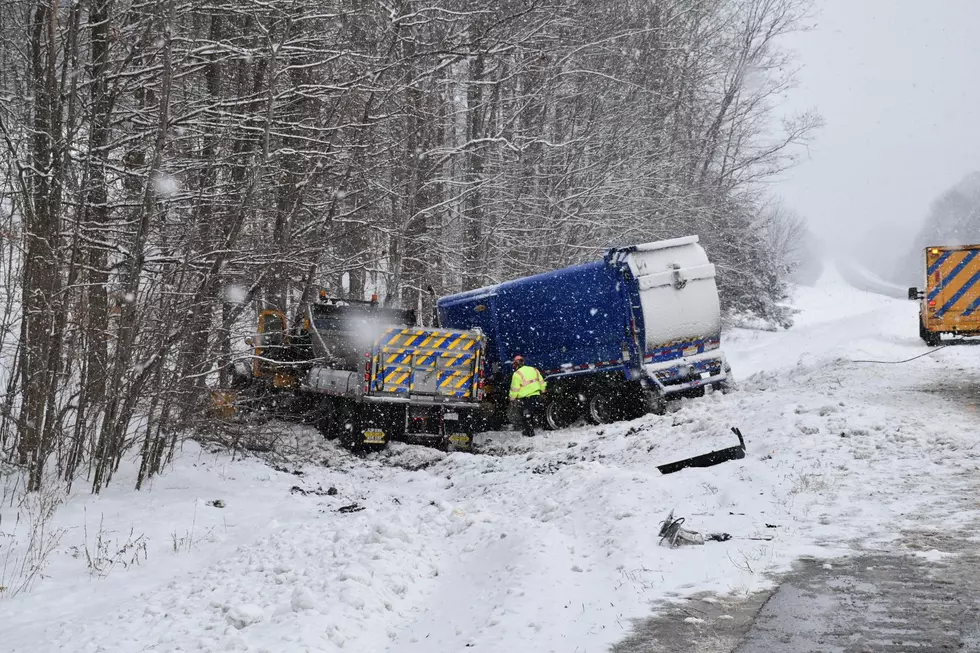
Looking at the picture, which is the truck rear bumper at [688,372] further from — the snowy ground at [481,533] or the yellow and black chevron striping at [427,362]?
the yellow and black chevron striping at [427,362]

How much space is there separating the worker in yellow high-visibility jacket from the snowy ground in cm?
319

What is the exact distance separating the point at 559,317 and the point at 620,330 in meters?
1.56

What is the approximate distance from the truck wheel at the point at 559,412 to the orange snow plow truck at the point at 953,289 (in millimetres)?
9055

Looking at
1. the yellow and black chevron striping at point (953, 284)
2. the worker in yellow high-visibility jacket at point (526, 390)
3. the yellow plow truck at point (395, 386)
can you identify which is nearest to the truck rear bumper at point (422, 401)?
the yellow plow truck at point (395, 386)

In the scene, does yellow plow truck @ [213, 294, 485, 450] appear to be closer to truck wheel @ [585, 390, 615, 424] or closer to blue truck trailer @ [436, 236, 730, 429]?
blue truck trailer @ [436, 236, 730, 429]

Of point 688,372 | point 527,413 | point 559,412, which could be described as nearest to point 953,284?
point 688,372

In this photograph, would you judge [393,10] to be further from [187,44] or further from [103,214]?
[103,214]

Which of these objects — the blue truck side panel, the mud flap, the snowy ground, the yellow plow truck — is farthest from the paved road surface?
the blue truck side panel

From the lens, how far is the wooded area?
416 inches

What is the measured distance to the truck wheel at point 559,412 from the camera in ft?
62.0

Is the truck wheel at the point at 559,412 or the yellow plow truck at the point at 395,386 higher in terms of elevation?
the yellow plow truck at the point at 395,386

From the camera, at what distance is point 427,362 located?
54.1ft

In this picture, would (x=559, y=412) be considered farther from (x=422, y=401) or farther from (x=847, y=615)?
(x=847, y=615)

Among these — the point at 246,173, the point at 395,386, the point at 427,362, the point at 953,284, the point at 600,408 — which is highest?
the point at 246,173
